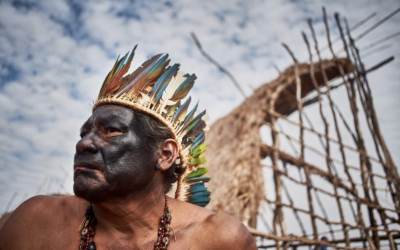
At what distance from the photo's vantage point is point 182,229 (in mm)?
→ 1821

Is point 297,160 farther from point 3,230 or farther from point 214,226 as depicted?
point 3,230

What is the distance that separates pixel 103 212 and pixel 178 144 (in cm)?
63

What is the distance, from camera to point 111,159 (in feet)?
5.44

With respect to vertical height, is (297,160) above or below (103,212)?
above

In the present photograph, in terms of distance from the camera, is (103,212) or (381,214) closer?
(103,212)

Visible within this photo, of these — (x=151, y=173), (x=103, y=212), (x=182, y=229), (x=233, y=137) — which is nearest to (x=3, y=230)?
(x=103, y=212)

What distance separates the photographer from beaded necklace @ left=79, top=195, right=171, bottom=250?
1.68 m

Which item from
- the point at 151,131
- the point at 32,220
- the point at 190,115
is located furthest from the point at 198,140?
the point at 32,220

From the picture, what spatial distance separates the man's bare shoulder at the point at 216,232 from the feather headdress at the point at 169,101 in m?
0.44

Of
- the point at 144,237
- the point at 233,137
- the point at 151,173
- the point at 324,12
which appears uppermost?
the point at 324,12

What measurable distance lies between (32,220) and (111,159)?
1.85 ft

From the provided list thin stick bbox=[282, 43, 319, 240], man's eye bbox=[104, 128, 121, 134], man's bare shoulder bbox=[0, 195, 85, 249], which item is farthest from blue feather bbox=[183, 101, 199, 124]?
thin stick bbox=[282, 43, 319, 240]

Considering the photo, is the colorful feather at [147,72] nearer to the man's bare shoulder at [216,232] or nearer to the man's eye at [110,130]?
the man's eye at [110,130]

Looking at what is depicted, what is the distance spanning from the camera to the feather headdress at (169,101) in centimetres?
194
